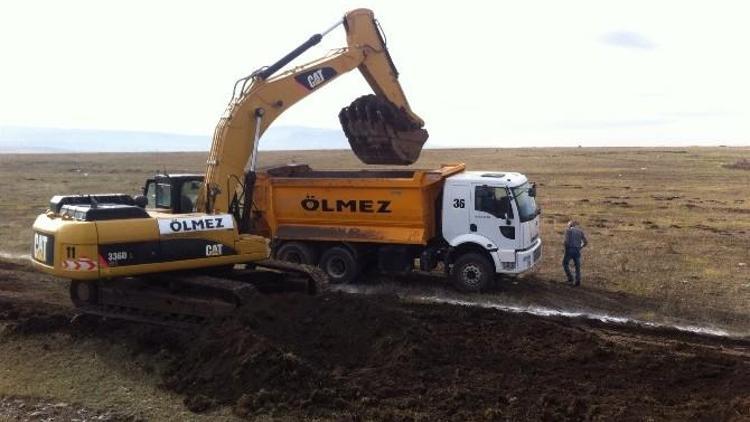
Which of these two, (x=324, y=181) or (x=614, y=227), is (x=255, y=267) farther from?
(x=614, y=227)

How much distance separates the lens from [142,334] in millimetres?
10977

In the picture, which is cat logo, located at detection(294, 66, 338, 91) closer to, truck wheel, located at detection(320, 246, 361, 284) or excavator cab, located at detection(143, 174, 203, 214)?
excavator cab, located at detection(143, 174, 203, 214)

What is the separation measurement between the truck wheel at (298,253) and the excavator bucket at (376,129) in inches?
100

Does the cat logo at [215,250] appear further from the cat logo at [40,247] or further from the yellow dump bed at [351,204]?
the yellow dump bed at [351,204]

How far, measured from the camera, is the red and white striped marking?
10.6 metres

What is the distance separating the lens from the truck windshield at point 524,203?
49.5ft

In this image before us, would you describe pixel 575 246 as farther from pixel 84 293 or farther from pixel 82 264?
pixel 82 264

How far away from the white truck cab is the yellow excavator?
2.27 m

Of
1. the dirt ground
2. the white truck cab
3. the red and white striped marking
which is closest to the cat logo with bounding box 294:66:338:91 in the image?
the white truck cab

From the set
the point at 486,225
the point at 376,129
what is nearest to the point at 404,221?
the point at 486,225

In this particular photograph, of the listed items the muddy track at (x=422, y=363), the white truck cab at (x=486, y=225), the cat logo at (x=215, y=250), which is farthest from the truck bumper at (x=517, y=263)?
the cat logo at (x=215, y=250)

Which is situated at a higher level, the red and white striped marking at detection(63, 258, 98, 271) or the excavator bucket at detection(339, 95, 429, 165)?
the excavator bucket at detection(339, 95, 429, 165)

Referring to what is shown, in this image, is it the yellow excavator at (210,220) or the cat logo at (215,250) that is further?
the cat logo at (215,250)

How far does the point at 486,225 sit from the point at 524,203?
3.26 feet
